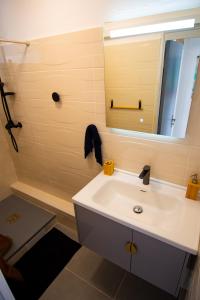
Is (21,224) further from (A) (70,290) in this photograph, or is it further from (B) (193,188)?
(B) (193,188)

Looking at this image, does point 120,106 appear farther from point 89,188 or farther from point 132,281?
point 132,281

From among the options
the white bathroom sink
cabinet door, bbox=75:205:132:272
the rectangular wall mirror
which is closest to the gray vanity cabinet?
cabinet door, bbox=75:205:132:272

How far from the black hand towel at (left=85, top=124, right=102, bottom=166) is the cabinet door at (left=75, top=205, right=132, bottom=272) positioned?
0.44 meters

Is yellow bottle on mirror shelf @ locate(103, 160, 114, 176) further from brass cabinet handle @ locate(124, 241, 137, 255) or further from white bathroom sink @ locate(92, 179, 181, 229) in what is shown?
brass cabinet handle @ locate(124, 241, 137, 255)

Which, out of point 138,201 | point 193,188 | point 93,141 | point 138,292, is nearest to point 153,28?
point 93,141

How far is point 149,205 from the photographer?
3.75ft

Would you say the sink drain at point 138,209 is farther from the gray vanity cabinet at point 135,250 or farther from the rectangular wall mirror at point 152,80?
the rectangular wall mirror at point 152,80

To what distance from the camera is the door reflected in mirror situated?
2.90 ft

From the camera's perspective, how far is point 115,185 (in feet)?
4.10

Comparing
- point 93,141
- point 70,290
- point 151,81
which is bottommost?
point 70,290

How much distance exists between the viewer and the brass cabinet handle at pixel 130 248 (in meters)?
0.94

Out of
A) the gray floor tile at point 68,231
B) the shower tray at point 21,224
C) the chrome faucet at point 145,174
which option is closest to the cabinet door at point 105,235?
the chrome faucet at point 145,174

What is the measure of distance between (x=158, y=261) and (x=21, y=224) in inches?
59.4

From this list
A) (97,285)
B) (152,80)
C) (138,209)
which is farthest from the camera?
(97,285)
